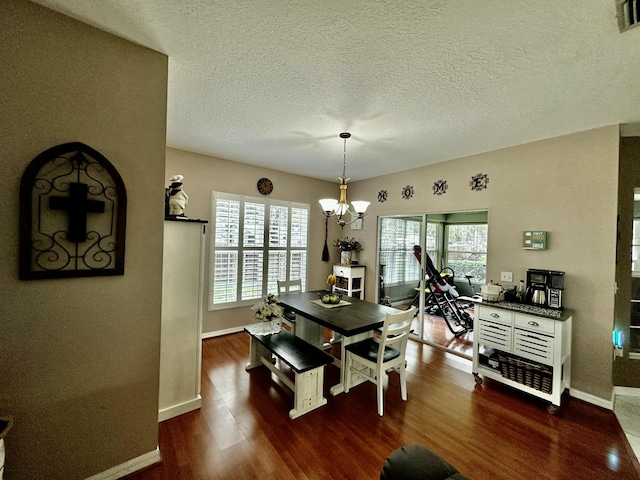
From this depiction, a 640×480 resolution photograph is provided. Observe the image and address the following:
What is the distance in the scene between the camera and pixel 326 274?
5.29 metres

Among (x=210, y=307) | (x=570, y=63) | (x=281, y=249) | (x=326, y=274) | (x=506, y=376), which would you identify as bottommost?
(x=506, y=376)

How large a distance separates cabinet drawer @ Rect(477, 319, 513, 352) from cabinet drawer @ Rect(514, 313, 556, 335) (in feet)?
0.40

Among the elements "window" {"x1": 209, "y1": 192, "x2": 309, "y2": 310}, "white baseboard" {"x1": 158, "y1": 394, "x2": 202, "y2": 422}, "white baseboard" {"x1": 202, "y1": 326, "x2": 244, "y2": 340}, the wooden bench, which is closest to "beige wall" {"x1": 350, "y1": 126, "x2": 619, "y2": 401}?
the wooden bench

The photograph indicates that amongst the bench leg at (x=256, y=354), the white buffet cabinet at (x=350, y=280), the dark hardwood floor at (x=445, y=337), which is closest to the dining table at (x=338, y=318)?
the bench leg at (x=256, y=354)

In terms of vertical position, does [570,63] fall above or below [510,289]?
above

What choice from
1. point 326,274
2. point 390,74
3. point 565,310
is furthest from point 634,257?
point 326,274

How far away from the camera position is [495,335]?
277 centimetres

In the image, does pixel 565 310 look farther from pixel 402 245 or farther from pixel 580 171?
pixel 402 245

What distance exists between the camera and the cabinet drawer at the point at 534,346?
2.42m

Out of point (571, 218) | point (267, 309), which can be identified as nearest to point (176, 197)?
point (267, 309)

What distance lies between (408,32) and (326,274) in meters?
4.30

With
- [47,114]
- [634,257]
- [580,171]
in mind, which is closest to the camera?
[47,114]

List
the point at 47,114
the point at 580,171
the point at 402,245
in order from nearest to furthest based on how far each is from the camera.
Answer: the point at 47,114 → the point at 580,171 → the point at 402,245

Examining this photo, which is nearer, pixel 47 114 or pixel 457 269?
pixel 47 114
